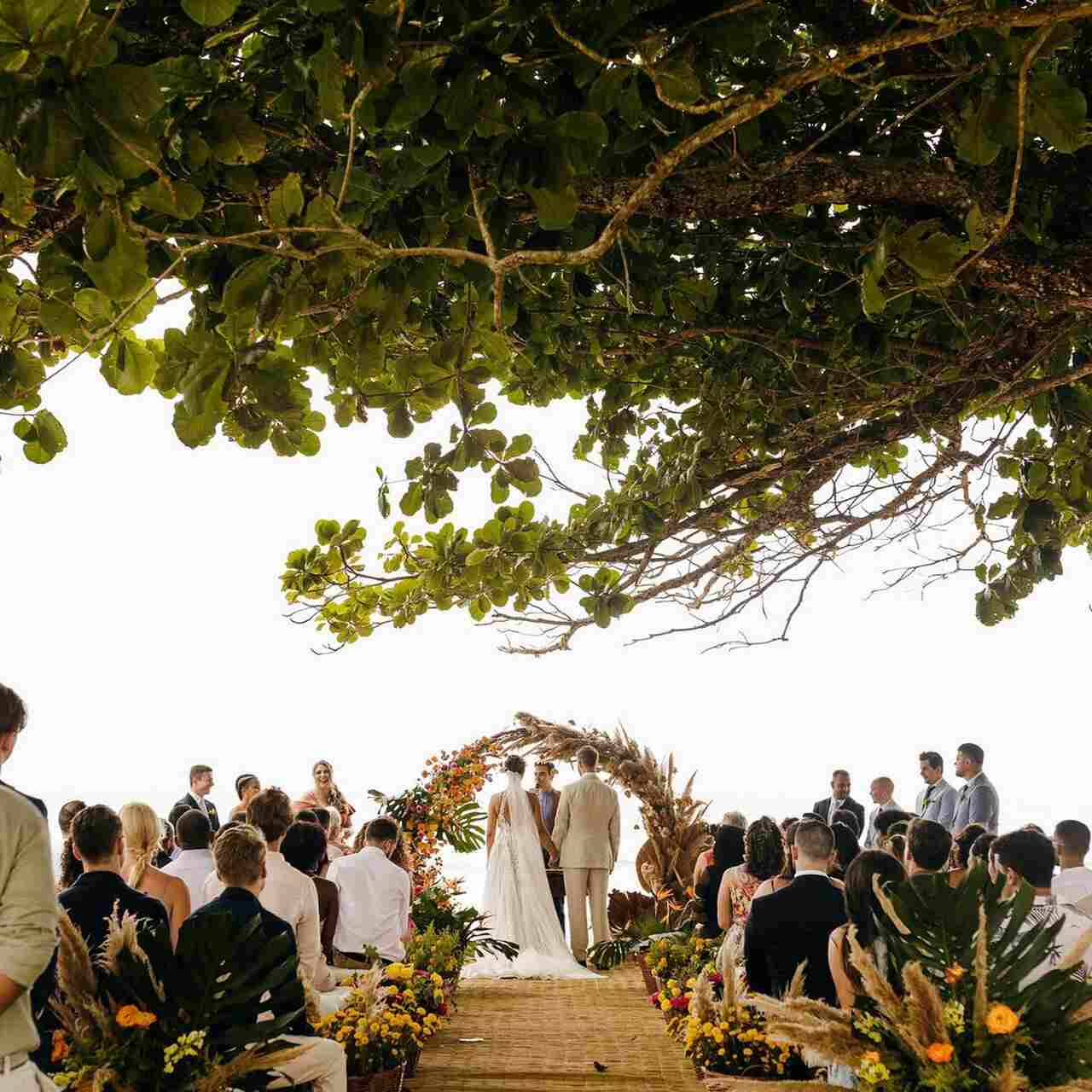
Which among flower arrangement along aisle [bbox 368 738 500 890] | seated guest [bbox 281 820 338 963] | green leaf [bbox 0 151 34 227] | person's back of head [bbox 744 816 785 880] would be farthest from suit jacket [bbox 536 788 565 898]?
green leaf [bbox 0 151 34 227]

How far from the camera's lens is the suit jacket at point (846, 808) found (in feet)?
33.0

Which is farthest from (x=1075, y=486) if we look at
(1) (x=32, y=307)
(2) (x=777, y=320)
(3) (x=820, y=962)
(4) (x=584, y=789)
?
(4) (x=584, y=789)

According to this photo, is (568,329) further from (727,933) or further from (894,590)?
(727,933)

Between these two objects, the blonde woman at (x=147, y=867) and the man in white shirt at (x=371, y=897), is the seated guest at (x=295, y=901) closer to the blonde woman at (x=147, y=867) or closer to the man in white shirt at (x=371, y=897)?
the blonde woman at (x=147, y=867)

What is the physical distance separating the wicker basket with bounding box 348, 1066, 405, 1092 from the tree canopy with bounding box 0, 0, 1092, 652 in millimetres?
2055

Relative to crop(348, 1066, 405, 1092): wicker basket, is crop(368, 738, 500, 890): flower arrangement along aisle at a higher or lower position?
higher

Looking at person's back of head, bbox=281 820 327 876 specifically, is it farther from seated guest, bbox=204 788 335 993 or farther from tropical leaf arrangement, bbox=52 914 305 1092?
tropical leaf arrangement, bbox=52 914 305 1092

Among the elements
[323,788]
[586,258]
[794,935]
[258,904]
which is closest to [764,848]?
Result: [794,935]

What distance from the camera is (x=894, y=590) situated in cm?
444

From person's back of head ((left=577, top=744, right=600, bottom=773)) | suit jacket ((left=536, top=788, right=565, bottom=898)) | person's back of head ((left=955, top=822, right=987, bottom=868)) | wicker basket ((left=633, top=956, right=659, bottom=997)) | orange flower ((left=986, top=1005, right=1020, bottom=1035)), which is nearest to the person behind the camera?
orange flower ((left=986, top=1005, right=1020, bottom=1035))

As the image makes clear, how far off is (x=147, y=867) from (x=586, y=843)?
22.1 feet

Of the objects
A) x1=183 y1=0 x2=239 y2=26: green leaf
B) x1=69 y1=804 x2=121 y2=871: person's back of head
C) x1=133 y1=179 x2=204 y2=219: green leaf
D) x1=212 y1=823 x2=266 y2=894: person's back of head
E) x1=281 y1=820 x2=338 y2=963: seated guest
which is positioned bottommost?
x1=212 y1=823 x2=266 y2=894: person's back of head

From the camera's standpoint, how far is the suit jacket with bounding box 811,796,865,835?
33.0 ft

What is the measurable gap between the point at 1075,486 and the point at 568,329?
4.96ft
